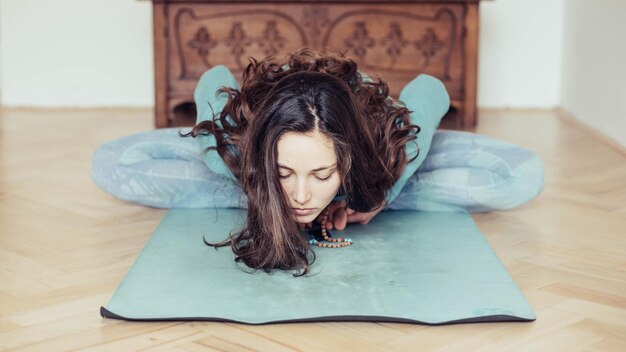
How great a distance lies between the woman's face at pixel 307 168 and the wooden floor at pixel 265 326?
30cm

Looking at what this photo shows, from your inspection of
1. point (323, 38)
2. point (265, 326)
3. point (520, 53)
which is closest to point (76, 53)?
point (323, 38)

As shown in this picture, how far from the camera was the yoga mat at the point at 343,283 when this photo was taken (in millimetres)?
1524

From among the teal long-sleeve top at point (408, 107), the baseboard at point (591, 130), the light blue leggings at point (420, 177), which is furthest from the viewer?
the baseboard at point (591, 130)

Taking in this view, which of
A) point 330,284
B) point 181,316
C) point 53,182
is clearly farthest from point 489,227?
point 53,182

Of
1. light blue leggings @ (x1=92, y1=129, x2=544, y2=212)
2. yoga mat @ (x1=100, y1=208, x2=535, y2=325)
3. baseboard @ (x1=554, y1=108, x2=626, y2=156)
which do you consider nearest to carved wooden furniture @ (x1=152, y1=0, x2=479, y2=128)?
baseboard @ (x1=554, y1=108, x2=626, y2=156)

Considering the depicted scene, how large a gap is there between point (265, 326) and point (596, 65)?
2.27 m

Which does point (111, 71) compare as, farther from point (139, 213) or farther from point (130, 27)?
point (139, 213)

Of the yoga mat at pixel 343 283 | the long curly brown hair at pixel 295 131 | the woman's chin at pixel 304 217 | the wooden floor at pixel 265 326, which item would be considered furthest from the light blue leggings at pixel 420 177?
the woman's chin at pixel 304 217

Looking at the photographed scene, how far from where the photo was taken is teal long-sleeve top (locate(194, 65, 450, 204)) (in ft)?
6.52

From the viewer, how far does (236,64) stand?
11.4ft

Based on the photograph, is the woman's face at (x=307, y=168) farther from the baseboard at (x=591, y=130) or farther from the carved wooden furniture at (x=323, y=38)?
the carved wooden furniture at (x=323, y=38)

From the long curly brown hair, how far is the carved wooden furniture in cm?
149

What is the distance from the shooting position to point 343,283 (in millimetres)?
1674

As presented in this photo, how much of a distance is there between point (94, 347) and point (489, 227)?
106 cm
